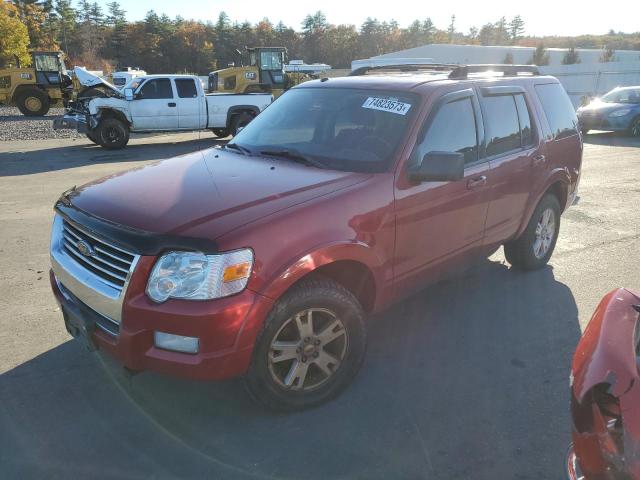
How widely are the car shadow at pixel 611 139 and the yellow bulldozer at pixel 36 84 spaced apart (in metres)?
21.8

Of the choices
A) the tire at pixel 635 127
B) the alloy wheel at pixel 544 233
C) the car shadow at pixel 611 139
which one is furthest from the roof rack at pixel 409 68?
the tire at pixel 635 127

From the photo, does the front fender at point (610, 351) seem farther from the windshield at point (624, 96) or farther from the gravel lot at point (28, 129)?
the gravel lot at point (28, 129)

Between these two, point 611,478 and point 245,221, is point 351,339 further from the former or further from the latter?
point 611,478

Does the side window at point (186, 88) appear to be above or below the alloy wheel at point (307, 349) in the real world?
above

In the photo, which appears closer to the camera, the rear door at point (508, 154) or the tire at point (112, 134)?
the rear door at point (508, 154)

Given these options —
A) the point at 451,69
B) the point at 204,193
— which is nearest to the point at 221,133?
the point at 451,69

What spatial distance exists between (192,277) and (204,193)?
657 millimetres

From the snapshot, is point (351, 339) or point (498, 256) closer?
point (351, 339)

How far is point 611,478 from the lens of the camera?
1570 mm

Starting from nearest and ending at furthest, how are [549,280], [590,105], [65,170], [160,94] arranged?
[549,280] < [65,170] < [160,94] < [590,105]

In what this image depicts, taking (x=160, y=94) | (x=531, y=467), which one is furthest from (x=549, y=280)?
(x=160, y=94)

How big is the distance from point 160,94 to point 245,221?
1378 cm

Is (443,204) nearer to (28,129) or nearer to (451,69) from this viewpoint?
(451,69)

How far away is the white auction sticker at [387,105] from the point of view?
11.4ft
